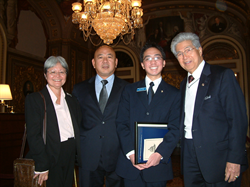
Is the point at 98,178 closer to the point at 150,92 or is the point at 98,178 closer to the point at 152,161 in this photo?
the point at 152,161

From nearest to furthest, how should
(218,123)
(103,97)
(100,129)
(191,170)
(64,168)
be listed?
(218,123), (191,170), (64,168), (100,129), (103,97)

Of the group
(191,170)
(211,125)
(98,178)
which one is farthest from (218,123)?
(98,178)

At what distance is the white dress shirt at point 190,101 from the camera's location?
2211 millimetres

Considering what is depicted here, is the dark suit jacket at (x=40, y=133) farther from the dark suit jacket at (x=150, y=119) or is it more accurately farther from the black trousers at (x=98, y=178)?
the dark suit jacket at (x=150, y=119)

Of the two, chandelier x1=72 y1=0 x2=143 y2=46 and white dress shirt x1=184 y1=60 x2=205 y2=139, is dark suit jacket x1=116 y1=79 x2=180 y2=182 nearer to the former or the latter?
white dress shirt x1=184 y1=60 x2=205 y2=139

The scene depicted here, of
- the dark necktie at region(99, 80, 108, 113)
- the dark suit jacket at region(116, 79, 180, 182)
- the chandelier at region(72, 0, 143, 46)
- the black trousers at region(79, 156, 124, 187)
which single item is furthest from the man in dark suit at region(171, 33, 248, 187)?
the chandelier at region(72, 0, 143, 46)

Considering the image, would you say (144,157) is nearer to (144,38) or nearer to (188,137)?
(188,137)

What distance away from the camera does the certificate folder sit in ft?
6.06

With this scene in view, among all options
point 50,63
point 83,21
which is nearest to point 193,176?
point 50,63

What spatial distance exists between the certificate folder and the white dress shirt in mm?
374

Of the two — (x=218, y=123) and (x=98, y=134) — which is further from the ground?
(x=218, y=123)

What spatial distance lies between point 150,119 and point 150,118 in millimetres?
10

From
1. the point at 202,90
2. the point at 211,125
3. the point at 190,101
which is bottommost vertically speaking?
the point at 211,125

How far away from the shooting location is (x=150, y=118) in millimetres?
2094
